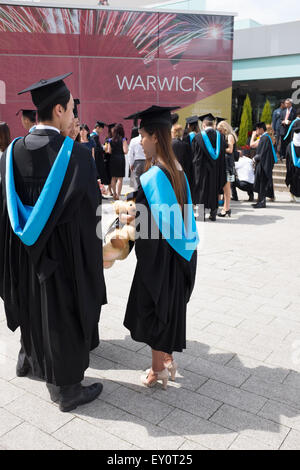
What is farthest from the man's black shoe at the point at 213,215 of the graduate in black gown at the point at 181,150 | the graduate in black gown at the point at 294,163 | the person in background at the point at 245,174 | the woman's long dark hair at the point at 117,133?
the woman's long dark hair at the point at 117,133

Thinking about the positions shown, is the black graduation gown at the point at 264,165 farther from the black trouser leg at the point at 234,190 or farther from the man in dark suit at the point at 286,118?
the man in dark suit at the point at 286,118

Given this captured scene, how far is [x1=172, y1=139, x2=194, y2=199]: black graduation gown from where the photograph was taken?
7953 mm

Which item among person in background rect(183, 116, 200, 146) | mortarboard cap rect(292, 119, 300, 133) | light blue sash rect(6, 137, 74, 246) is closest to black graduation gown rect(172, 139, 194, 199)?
person in background rect(183, 116, 200, 146)

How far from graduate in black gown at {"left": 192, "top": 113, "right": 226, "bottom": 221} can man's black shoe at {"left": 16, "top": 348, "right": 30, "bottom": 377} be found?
18.7 ft

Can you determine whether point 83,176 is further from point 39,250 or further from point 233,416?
point 233,416

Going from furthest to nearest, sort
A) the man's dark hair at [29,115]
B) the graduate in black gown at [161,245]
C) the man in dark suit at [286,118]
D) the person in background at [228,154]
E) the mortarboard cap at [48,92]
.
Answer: the man in dark suit at [286,118]
the person in background at [228,154]
the man's dark hair at [29,115]
the graduate in black gown at [161,245]
the mortarboard cap at [48,92]

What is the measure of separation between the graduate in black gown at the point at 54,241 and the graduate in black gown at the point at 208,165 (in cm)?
569

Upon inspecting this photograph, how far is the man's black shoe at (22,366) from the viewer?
9.69 feet

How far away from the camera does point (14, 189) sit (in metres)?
2.48

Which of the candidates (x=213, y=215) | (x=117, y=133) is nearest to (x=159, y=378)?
(x=213, y=215)

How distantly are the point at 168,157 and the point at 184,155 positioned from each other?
5.61 meters

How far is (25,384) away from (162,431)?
99 cm

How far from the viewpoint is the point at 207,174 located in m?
8.22
